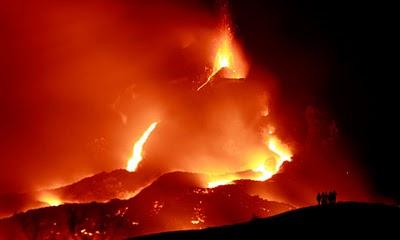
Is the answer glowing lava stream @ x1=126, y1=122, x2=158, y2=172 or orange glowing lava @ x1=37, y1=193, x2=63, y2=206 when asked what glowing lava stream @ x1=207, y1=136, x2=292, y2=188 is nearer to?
glowing lava stream @ x1=126, y1=122, x2=158, y2=172

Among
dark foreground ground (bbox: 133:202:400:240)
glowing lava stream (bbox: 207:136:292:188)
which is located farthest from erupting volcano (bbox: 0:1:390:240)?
dark foreground ground (bbox: 133:202:400:240)

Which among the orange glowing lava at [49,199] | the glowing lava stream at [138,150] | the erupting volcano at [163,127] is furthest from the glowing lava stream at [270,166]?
the orange glowing lava at [49,199]

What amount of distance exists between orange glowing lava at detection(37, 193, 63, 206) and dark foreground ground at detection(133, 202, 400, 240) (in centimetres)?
769

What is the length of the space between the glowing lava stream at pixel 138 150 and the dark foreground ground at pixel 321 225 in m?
10.6

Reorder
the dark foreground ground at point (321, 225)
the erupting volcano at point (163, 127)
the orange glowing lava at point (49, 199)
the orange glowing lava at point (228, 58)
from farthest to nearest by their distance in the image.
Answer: the orange glowing lava at point (228, 58)
the orange glowing lava at point (49, 199)
the erupting volcano at point (163, 127)
the dark foreground ground at point (321, 225)

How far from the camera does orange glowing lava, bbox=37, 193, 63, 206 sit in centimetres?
2072

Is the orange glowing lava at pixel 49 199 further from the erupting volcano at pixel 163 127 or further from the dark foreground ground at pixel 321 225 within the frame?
the dark foreground ground at pixel 321 225

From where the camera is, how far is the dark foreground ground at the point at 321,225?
1217 cm

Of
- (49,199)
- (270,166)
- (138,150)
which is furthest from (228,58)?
(49,199)

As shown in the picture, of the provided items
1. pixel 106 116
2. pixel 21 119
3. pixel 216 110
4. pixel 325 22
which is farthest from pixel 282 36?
pixel 21 119

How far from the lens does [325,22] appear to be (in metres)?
34.8

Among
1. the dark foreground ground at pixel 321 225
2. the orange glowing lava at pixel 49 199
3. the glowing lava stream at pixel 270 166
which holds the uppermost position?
the glowing lava stream at pixel 270 166

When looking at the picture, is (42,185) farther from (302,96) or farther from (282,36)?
(282,36)

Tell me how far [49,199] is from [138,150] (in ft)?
18.8
